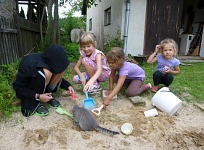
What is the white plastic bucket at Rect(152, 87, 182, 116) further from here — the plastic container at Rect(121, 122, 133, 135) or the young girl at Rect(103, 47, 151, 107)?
the plastic container at Rect(121, 122, 133, 135)

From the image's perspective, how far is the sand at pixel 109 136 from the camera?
67.7 inches

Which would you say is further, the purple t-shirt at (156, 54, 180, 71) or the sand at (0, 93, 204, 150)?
the purple t-shirt at (156, 54, 180, 71)

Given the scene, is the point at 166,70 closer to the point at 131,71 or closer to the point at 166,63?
the point at 166,63

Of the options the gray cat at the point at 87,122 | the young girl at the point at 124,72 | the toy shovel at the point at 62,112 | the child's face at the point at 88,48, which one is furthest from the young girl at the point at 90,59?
the gray cat at the point at 87,122

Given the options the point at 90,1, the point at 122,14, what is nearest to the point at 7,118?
the point at 122,14

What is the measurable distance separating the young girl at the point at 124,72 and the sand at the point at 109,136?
41 cm

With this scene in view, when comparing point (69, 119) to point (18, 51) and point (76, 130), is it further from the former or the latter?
point (18, 51)

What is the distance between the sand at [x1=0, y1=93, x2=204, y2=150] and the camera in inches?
67.7

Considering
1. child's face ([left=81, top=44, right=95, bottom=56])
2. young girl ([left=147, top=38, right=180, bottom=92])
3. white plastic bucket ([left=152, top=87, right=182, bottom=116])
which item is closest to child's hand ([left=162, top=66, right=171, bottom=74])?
young girl ([left=147, top=38, right=180, bottom=92])

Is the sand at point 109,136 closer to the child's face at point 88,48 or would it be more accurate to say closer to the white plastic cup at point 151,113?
the white plastic cup at point 151,113

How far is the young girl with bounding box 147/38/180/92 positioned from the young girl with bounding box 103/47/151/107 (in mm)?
282

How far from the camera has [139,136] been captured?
6.18 ft

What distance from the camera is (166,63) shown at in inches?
121

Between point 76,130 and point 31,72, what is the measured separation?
796mm
